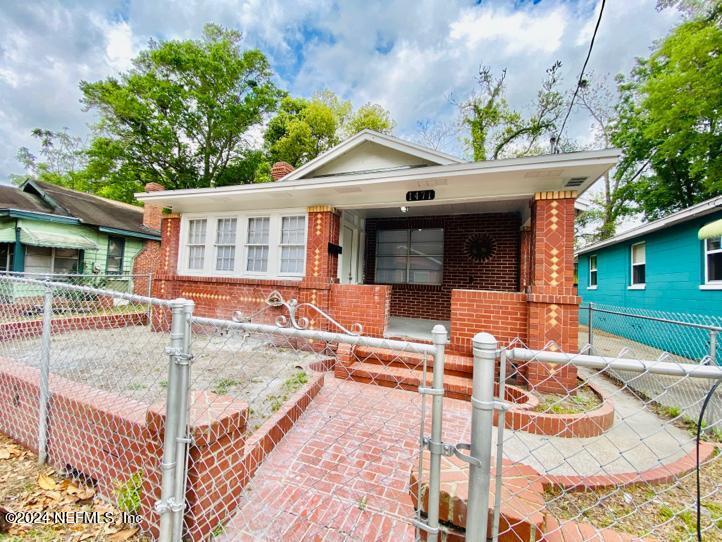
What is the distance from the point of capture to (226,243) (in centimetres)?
727

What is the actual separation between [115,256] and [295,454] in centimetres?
1372

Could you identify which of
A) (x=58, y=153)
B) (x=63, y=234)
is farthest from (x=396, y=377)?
(x=58, y=153)

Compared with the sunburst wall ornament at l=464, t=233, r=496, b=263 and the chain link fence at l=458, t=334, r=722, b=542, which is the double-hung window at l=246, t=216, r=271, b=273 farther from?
the chain link fence at l=458, t=334, r=722, b=542

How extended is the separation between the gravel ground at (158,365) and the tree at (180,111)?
14647 millimetres

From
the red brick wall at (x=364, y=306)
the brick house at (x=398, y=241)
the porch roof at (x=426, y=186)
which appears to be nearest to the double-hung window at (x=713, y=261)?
the brick house at (x=398, y=241)

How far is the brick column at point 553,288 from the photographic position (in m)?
4.25

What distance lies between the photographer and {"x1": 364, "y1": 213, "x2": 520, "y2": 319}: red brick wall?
7.29m

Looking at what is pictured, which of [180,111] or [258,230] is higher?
[180,111]

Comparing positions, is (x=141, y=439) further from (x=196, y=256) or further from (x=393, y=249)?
(x=393, y=249)

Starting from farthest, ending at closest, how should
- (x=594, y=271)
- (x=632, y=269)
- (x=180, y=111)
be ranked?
(x=180, y=111) < (x=594, y=271) < (x=632, y=269)

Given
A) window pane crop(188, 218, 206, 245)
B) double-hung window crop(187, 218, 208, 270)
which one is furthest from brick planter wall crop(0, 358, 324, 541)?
window pane crop(188, 218, 206, 245)

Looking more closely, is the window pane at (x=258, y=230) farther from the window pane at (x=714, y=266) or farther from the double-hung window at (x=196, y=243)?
the window pane at (x=714, y=266)

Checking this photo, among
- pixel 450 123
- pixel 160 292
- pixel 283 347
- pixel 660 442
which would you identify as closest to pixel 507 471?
pixel 660 442

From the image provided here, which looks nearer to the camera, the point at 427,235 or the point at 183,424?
the point at 183,424
